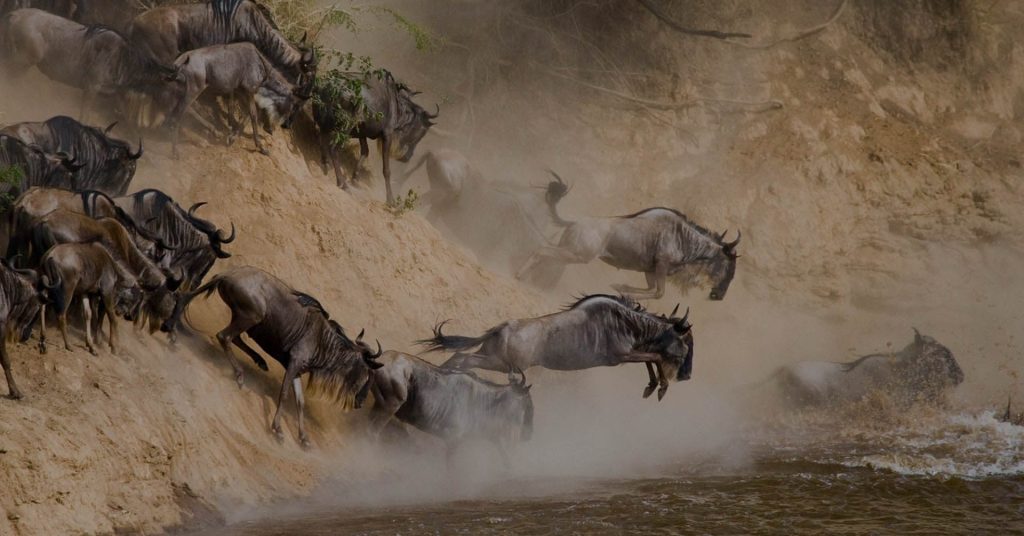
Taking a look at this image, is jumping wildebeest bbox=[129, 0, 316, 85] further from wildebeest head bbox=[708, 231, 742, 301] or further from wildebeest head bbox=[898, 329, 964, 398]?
wildebeest head bbox=[898, 329, 964, 398]

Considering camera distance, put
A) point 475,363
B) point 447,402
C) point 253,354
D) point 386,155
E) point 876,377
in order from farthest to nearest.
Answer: point 876,377, point 386,155, point 475,363, point 447,402, point 253,354

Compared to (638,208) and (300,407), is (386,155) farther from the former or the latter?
(638,208)

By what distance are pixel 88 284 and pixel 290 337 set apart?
1921 millimetres

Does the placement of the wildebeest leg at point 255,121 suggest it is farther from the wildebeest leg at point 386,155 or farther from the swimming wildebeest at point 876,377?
the swimming wildebeest at point 876,377

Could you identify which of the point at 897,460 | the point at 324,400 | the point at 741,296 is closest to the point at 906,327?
the point at 741,296

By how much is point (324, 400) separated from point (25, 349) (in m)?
2.79

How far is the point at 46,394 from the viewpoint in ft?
29.5

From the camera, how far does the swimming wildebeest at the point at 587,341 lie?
12.4 meters

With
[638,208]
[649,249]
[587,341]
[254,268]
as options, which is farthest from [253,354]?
[638,208]

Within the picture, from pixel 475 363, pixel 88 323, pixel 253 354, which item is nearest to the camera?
pixel 88 323

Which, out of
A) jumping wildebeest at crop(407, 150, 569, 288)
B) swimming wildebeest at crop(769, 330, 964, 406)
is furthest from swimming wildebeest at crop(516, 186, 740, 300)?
swimming wildebeest at crop(769, 330, 964, 406)

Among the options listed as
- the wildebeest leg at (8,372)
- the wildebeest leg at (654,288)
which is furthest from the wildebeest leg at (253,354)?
the wildebeest leg at (654,288)

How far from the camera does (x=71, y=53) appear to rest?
12828 mm

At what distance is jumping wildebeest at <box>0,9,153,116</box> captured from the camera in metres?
12.7
